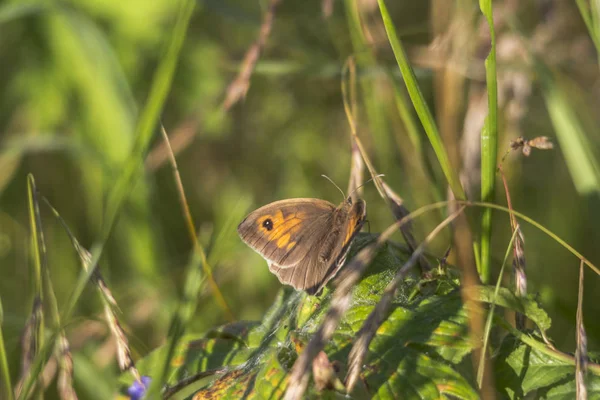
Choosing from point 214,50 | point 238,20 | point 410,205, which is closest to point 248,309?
point 410,205

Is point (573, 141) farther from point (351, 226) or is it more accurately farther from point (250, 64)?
point (250, 64)

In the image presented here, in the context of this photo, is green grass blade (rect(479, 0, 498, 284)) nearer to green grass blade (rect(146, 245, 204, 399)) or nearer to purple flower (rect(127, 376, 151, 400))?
green grass blade (rect(146, 245, 204, 399))

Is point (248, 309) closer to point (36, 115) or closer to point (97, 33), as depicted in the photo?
point (97, 33)

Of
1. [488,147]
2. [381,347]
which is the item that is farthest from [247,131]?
[381,347]

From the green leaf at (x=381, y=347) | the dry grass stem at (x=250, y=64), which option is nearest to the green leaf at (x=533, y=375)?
the green leaf at (x=381, y=347)

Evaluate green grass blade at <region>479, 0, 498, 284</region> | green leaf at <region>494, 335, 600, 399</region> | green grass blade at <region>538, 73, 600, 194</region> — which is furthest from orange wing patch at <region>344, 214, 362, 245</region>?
green grass blade at <region>538, 73, 600, 194</region>
